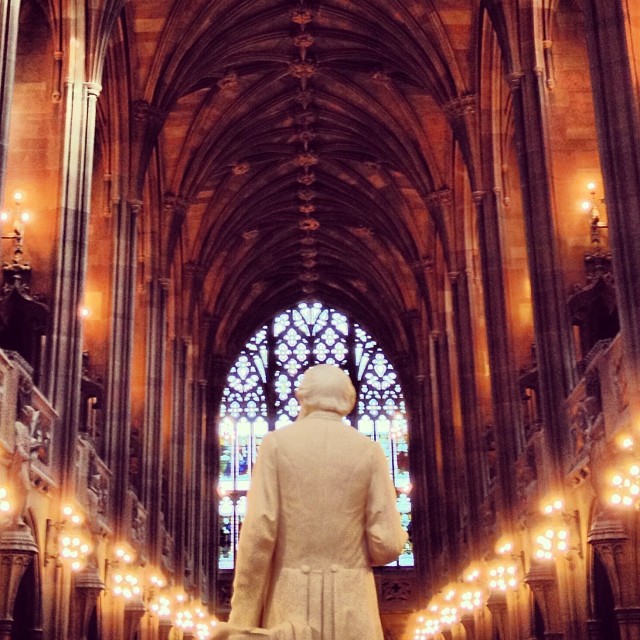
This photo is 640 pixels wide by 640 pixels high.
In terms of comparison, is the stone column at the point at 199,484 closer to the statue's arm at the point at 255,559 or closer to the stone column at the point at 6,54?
the stone column at the point at 6,54

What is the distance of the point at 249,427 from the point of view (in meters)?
47.8

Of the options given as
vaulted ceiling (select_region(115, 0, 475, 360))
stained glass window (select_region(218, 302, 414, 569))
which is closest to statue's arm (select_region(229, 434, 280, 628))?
vaulted ceiling (select_region(115, 0, 475, 360))

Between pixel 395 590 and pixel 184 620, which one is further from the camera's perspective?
pixel 395 590

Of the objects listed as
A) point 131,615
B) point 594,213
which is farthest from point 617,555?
point 131,615

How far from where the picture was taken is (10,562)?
50.9ft

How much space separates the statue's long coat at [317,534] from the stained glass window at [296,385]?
134 feet

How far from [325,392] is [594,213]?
50.3 feet

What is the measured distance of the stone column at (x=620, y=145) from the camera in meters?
14.8

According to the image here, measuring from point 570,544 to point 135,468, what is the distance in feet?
44.1

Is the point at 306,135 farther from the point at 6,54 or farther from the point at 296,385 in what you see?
the point at 6,54

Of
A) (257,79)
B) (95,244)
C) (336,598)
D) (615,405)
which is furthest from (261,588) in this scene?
(257,79)

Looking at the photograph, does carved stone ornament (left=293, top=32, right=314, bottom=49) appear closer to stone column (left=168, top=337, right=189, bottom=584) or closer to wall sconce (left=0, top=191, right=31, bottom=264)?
stone column (left=168, top=337, right=189, bottom=584)

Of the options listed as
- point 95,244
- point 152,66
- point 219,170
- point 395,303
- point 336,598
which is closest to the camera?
point 336,598

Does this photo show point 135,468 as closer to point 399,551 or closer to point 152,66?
point 152,66
